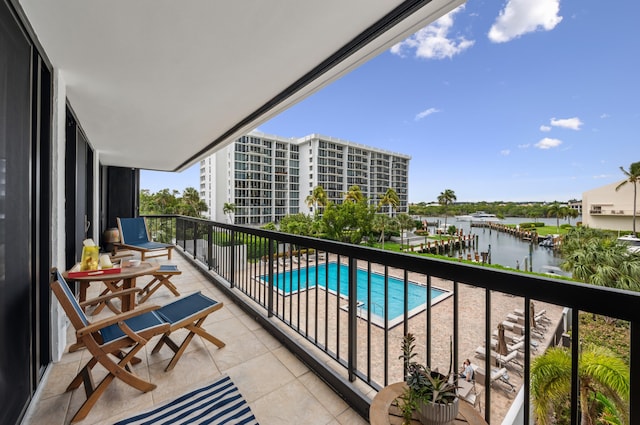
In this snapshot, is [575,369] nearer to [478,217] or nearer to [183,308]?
[183,308]

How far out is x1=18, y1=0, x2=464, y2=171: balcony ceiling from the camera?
1.56m

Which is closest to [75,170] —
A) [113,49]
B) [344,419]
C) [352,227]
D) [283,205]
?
[113,49]

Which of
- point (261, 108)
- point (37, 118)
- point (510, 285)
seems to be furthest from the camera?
point (261, 108)

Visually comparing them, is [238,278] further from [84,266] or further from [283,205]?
[283,205]

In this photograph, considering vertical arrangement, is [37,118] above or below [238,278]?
above

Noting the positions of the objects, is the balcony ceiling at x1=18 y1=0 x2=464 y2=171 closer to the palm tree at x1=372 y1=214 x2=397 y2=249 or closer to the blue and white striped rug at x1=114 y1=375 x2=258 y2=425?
the blue and white striped rug at x1=114 y1=375 x2=258 y2=425

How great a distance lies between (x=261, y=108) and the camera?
312 cm

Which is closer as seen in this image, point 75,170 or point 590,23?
point 75,170

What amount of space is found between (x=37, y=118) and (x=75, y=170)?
1512mm

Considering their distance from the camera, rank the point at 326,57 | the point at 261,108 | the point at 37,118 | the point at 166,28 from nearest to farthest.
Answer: the point at 166,28, the point at 37,118, the point at 326,57, the point at 261,108

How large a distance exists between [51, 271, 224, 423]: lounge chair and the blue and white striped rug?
25 cm

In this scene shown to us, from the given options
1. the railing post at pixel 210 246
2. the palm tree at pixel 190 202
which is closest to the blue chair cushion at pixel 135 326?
the railing post at pixel 210 246

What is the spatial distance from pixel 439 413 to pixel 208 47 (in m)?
2.45

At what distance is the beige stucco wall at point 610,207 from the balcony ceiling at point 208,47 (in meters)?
27.7
